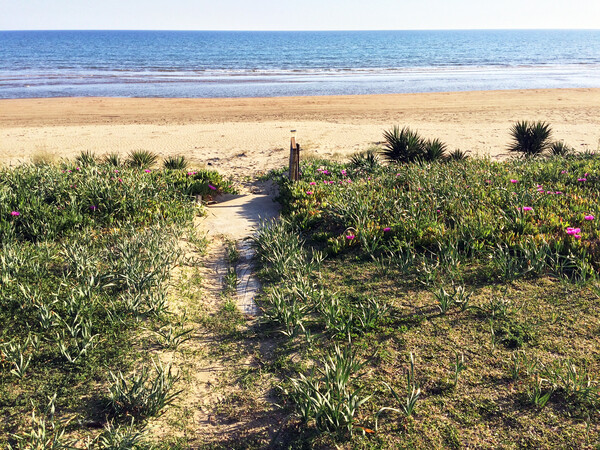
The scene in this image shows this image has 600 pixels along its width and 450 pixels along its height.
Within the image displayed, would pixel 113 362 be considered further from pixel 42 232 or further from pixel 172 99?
pixel 172 99

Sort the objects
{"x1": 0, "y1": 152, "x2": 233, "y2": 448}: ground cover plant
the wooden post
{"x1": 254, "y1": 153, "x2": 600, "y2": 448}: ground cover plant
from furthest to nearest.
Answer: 1. the wooden post
2. {"x1": 0, "y1": 152, "x2": 233, "y2": 448}: ground cover plant
3. {"x1": 254, "y1": 153, "x2": 600, "y2": 448}: ground cover plant

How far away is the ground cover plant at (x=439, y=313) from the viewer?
3.12m

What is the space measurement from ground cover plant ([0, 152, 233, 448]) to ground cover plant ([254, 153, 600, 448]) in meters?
1.05

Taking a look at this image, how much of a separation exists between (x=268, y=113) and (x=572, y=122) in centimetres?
1104

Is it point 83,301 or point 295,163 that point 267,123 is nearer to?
point 295,163

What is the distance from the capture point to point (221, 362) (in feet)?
12.8

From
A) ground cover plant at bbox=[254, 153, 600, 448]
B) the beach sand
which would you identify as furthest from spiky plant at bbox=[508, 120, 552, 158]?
ground cover plant at bbox=[254, 153, 600, 448]

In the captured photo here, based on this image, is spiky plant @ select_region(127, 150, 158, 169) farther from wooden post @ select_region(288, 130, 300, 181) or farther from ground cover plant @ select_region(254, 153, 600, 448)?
ground cover plant @ select_region(254, 153, 600, 448)

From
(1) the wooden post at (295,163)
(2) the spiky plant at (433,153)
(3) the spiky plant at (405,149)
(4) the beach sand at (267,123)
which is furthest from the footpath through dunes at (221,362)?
(4) the beach sand at (267,123)

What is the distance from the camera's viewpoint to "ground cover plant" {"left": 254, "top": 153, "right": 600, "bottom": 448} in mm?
3125

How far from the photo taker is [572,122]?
17.1m

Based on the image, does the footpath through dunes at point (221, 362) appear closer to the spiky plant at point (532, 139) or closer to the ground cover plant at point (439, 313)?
the ground cover plant at point (439, 313)

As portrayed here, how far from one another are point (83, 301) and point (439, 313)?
310 cm

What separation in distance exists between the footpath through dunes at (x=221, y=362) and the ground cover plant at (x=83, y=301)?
0.17 meters
